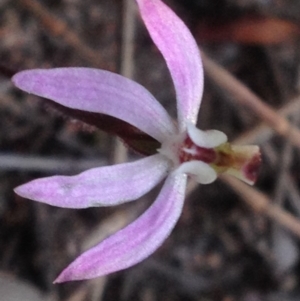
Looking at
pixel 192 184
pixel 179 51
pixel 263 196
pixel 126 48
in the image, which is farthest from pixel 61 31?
pixel 179 51

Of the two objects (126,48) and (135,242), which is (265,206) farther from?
(135,242)

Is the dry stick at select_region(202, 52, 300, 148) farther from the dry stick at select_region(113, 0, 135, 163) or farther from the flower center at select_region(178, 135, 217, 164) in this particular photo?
the flower center at select_region(178, 135, 217, 164)

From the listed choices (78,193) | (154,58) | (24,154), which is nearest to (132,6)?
(154,58)

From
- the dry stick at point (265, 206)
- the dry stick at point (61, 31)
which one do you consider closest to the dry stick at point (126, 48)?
the dry stick at point (61, 31)

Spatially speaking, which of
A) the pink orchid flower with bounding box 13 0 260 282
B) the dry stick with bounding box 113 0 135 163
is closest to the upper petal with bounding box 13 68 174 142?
the pink orchid flower with bounding box 13 0 260 282

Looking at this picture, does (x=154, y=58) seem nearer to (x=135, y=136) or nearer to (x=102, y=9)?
(x=102, y=9)

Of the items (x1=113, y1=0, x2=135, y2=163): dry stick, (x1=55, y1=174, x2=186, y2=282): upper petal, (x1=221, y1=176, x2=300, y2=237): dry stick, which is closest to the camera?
(x1=55, y1=174, x2=186, y2=282): upper petal

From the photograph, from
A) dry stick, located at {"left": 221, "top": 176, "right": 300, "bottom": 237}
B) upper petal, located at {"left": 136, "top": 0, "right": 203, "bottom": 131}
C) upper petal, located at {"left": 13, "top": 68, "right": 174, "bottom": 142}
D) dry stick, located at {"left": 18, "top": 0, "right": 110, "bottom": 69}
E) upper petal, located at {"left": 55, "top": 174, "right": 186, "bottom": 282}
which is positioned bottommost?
upper petal, located at {"left": 55, "top": 174, "right": 186, "bottom": 282}
